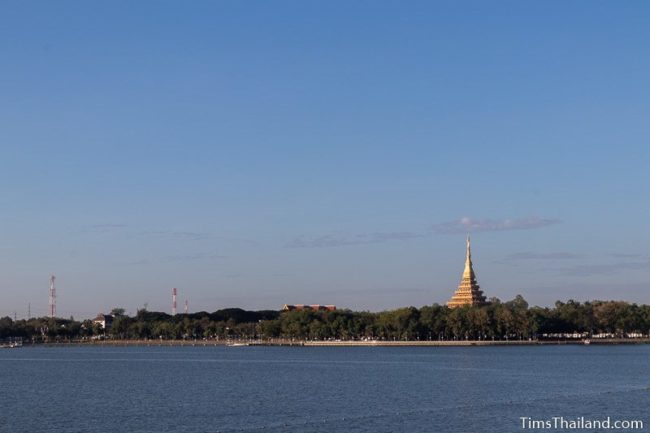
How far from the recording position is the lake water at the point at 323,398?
60.3 meters

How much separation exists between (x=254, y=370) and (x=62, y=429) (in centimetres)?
6314

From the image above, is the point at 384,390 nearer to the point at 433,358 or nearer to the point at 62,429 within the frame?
the point at 62,429

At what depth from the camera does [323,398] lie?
77000 millimetres

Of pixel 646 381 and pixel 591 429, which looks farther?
pixel 646 381

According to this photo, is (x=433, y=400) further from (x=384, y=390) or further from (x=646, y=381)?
(x=646, y=381)

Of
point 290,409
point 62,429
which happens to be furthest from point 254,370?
point 62,429

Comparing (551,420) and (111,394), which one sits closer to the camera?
(551,420)

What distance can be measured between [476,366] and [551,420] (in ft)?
202

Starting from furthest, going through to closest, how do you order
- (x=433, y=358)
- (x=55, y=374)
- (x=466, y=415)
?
1. (x=433, y=358)
2. (x=55, y=374)
3. (x=466, y=415)

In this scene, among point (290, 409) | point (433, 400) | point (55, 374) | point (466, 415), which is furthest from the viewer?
point (55, 374)

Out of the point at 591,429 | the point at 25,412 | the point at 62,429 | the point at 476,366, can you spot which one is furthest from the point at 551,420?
the point at 476,366

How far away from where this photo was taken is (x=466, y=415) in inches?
2522

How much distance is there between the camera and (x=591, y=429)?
5606cm

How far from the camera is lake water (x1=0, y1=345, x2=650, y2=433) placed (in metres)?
60.3
